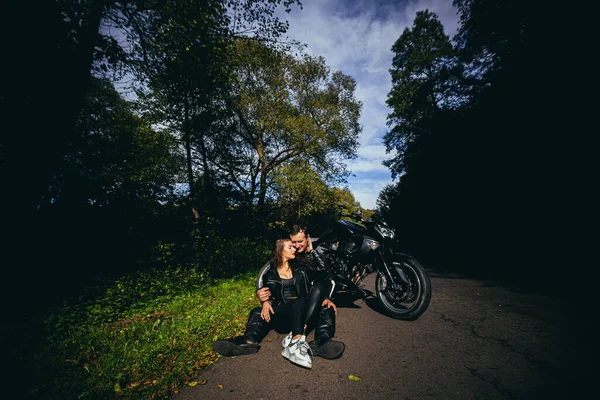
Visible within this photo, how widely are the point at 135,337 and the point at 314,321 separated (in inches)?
101

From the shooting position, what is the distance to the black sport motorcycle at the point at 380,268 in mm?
3125

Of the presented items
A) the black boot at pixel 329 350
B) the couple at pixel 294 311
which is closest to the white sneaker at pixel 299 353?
the couple at pixel 294 311

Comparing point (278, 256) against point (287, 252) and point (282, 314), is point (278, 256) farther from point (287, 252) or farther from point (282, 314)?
point (282, 314)

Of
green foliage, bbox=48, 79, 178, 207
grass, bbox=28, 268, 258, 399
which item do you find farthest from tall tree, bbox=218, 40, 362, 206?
grass, bbox=28, 268, 258, 399

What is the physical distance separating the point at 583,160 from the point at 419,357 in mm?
8416

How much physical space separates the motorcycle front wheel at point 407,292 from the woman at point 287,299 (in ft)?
4.26

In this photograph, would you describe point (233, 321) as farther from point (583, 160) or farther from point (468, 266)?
point (583, 160)

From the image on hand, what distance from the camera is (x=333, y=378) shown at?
2.11 metres

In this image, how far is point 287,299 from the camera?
3057 millimetres

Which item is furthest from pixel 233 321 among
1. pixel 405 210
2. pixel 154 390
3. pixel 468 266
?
pixel 405 210

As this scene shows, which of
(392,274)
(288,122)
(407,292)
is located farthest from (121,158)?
(407,292)

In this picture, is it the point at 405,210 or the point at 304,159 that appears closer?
the point at 304,159

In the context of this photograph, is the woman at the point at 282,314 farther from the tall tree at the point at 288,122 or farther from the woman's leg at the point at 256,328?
the tall tree at the point at 288,122

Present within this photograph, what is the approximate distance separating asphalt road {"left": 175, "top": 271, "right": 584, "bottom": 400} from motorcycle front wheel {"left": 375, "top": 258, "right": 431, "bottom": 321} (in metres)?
0.17
